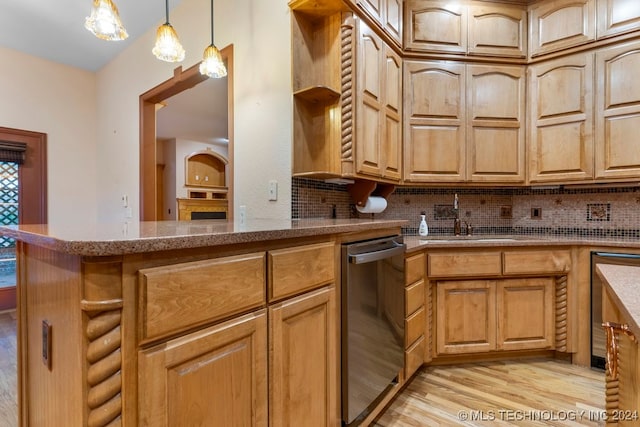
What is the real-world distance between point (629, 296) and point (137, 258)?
1038mm

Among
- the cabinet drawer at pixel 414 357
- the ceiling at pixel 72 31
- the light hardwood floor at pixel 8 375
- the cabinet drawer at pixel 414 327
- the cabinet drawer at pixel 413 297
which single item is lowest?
the light hardwood floor at pixel 8 375

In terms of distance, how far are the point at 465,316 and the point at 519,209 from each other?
4.33ft

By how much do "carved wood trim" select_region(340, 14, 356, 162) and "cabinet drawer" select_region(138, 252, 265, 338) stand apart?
110cm

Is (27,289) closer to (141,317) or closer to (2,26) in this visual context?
(141,317)

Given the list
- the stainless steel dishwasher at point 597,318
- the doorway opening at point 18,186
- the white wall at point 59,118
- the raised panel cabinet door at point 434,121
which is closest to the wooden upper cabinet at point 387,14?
the raised panel cabinet door at point 434,121

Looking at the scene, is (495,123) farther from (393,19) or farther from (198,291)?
(198,291)

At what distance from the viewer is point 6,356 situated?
2.35 metres

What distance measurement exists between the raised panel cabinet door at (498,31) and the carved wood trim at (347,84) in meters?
1.20

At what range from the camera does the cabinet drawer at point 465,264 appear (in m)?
2.14

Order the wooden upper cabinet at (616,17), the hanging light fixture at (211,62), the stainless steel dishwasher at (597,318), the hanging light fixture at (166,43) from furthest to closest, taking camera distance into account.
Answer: the wooden upper cabinet at (616,17), the stainless steel dishwasher at (597,318), the hanging light fixture at (211,62), the hanging light fixture at (166,43)

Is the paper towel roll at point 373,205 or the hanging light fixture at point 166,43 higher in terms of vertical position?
the hanging light fixture at point 166,43

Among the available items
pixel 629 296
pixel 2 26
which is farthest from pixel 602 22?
pixel 2 26

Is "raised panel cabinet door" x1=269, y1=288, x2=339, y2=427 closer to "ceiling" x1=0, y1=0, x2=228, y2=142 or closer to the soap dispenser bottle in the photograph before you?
the soap dispenser bottle

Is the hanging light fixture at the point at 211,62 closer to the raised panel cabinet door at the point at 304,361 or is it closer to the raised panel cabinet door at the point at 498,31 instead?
the raised panel cabinet door at the point at 304,361
